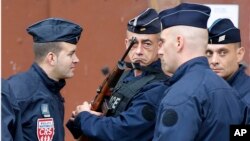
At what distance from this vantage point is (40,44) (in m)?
5.23

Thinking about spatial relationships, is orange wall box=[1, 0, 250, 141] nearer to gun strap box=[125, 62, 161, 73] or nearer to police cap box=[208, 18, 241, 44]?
police cap box=[208, 18, 241, 44]

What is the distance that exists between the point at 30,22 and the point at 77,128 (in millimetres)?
1821

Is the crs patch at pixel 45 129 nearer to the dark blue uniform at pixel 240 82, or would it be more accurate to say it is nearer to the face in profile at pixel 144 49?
the face in profile at pixel 144 49

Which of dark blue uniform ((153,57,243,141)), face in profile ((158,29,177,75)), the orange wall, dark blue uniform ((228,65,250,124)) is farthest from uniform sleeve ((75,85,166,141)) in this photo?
the orange wall

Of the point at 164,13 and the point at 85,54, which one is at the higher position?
the point at 164,13

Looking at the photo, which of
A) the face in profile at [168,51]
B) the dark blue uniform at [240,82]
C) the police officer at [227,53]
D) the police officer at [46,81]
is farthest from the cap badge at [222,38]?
the face in profile at [168,51]

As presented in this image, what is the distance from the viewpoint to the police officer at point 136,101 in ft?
15.9

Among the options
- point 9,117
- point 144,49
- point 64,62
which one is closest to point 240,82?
point 144,49

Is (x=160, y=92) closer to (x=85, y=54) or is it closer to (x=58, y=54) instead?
(x=58, y=54)

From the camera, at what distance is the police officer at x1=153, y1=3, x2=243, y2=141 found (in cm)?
402

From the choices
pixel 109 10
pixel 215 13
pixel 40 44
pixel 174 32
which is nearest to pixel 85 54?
pixel 109 10

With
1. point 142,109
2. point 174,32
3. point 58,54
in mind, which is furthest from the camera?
point 58,54

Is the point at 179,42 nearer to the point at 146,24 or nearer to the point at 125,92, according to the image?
the point at 125,92

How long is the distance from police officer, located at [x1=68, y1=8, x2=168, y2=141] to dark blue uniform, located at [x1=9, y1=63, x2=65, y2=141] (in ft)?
0.43
